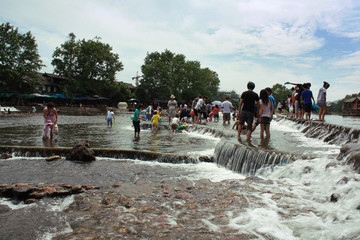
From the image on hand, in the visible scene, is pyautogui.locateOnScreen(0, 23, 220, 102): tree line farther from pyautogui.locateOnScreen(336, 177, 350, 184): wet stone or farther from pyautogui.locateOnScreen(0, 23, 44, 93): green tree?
pyautogui.locateOnScreen(336, 177, 350, 184): wet stone

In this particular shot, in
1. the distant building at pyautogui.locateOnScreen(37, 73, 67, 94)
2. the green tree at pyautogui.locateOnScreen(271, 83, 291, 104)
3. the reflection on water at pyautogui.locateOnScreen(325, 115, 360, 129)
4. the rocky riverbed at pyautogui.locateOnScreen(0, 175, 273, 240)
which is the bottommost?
the rocky riverbed at pyautogui.locateOnScreen(0, 175, 273, 240)

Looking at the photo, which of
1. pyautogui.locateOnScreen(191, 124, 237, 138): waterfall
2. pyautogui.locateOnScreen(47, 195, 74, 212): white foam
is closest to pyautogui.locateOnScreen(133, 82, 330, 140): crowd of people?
pyautogui.locateOnScreen(191, 124, 237, 138): waterfall

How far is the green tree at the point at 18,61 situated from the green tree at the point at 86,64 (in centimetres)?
674

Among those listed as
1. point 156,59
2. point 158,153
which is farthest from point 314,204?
point 156,59

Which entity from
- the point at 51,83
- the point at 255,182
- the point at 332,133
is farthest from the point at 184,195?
the point at 51,83

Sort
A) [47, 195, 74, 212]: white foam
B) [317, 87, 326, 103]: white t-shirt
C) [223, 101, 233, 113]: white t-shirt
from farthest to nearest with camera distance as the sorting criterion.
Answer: [223, 101, 233, 113]: white t-shirt, [317, 87, 326, 103]: white t-shirt, [47, 195, 74, 212]: white foam

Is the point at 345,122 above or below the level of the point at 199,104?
below

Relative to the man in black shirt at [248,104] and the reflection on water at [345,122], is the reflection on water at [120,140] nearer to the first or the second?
the man in black shirt at [248,104]

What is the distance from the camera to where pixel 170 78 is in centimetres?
6594

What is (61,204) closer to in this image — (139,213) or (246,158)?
(139,213)

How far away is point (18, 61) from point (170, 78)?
109 ft

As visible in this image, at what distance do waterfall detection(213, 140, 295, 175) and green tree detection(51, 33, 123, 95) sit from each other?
5092cm

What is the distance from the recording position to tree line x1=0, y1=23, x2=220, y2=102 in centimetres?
4378

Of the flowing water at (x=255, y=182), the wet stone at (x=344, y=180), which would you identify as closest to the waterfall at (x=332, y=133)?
the flowing water at (x=255, y=182)
